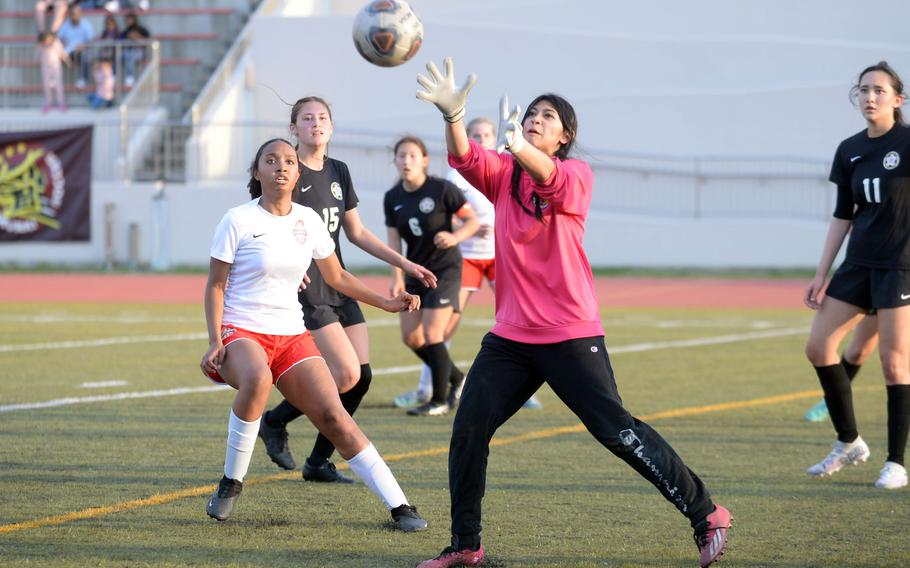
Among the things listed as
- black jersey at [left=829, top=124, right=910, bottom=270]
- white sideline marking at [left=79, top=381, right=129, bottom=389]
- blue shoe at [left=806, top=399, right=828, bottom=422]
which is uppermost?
black jersey at [left=829, top=124, right=910, bottom=270]

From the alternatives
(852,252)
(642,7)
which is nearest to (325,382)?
(852,252)

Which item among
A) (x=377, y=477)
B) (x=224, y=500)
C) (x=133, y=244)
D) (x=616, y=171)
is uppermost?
Answer: (x=616, y=171)

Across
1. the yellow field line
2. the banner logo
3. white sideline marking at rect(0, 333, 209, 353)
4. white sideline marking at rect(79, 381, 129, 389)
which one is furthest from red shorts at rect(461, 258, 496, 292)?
the banner logo

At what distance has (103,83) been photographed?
91.8ft

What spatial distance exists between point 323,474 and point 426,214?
11.6ft

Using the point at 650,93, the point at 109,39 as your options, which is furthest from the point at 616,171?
the point at 109,39

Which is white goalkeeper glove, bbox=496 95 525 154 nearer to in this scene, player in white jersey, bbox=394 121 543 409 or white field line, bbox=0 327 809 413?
player in white jersey, bbox=394 121 543 409

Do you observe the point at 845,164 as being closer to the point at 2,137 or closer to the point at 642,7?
the point at 2,137

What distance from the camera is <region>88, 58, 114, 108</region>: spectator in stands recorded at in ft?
91.8

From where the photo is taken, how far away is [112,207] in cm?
2638

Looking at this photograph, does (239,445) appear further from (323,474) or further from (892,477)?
(892,477)

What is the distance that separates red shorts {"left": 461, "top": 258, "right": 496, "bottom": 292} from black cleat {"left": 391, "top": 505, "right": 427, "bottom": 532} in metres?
4.91

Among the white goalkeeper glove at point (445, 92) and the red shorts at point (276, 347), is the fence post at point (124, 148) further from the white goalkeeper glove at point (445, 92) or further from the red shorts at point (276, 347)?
the white goalkeeper glove at point (445, 92)

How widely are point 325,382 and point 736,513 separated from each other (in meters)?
2.20
